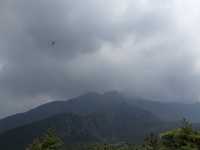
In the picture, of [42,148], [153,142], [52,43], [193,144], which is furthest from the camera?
[153,142]

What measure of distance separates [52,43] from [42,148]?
17234 millimetres

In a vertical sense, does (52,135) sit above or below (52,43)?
below

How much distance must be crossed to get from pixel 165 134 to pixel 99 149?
8582 cm

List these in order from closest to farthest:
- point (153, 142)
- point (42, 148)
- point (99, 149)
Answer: point (42, 148)
point (153, 142)
point (99, 149)

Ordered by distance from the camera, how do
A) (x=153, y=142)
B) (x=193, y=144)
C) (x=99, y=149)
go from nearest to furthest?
(x=193, y=144)
(x=153, y=142)
(x=99, y=149)

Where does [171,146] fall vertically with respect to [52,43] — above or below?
below

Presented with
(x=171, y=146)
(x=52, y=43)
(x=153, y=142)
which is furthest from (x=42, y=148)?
(x=153, y=142)

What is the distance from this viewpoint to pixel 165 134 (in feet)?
135

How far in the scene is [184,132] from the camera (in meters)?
40.8

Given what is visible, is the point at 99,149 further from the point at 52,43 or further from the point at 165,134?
the point at 165,134

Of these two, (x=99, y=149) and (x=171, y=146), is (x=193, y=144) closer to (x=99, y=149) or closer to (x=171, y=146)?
(x=171, y=146)

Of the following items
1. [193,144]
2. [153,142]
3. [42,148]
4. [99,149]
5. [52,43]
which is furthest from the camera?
[99,149]

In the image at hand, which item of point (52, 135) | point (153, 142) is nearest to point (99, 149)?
point (153, 142)

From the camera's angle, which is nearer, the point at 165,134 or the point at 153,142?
the point at 165,134
